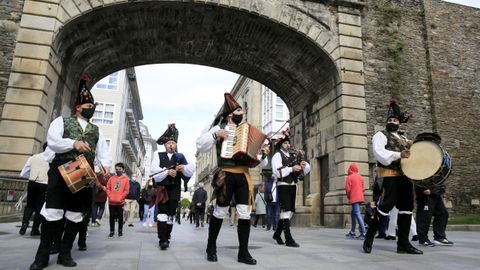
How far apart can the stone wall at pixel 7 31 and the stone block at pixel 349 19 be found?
35.3 feet

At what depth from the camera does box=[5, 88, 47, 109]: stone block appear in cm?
1012

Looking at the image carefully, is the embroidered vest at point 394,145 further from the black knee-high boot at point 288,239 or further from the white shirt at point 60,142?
the white shirt at point 60,142

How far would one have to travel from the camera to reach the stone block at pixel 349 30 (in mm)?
13016

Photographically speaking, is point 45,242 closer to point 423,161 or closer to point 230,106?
point 230,106

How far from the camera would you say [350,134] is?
12.1 meters

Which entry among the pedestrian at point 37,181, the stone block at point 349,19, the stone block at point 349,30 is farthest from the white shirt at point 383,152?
the stone block at point 349,19

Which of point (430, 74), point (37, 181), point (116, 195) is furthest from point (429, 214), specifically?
point (430, 74)

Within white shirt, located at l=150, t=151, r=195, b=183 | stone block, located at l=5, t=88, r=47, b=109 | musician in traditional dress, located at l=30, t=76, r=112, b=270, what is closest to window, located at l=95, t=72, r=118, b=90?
stone block, located at l=5, t=88, r=47, b=109

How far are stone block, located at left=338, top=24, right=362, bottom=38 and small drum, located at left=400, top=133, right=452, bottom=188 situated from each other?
28.3 ft

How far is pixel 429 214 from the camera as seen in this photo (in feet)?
22.3

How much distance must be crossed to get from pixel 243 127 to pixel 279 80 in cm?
1152

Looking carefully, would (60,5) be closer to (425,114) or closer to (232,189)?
(232,189)

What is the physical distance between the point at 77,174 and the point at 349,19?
39.3 feet

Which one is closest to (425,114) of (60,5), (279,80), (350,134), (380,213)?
(350,134)
